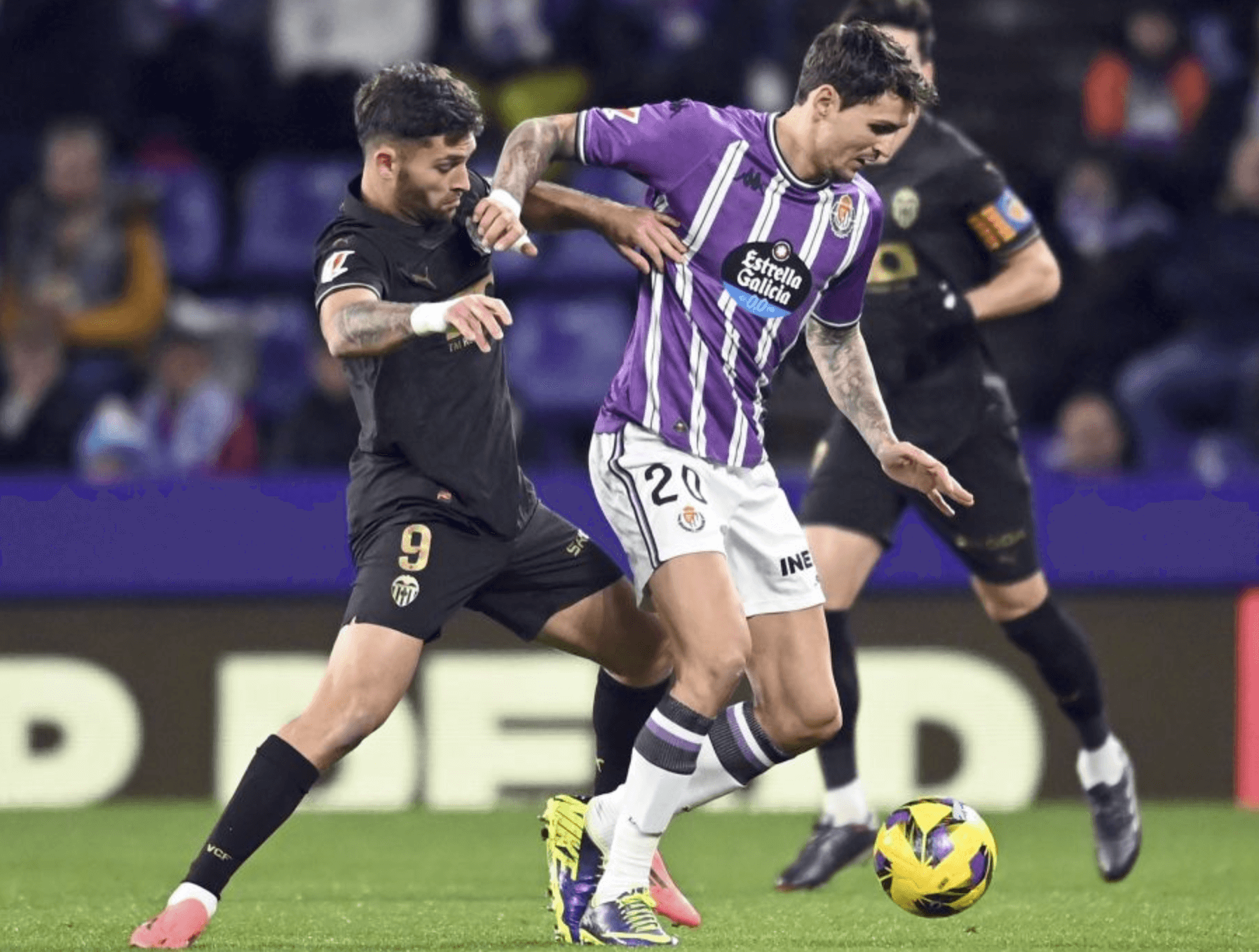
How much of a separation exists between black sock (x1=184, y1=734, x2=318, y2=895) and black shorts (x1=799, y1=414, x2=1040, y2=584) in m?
2.17

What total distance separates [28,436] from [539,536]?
5.42m

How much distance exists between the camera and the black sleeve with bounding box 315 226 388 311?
16.5 feet

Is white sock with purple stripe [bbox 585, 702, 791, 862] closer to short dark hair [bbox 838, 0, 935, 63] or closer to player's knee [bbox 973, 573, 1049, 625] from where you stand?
player's knee [bbox 973, 573, 1049, 625]

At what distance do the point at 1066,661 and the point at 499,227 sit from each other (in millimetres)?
2800

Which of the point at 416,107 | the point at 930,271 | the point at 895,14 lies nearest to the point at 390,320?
the point at 416,107

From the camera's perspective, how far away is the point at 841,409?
577cm

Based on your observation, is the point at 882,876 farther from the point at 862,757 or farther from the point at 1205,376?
the point at 1205,376

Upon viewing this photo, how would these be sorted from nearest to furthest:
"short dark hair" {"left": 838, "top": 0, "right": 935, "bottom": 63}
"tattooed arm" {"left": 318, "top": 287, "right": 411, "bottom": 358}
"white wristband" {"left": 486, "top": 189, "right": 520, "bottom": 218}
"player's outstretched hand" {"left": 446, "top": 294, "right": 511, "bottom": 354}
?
"player's outstretched hand" {"left": 446, "top": 294, "right": 511, "bottom": 354}, "tattooed arm" {"left": 318, "top": 287, "right": 411, "bottom": 358}, "white wristband" {"left": 486, "top": 189, "right": 520, "bottom": 218}, "short dark hair" {"left": 838, "top": 0, "right": 935, "bottom": 63}

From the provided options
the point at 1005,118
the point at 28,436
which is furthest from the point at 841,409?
the point at 1005,118

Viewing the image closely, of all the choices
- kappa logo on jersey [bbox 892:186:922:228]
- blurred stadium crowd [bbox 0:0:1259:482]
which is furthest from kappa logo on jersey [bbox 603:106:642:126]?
blurred stadium crowd [bbox 0:0:1259:482]

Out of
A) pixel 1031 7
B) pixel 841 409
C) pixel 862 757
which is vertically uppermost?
pixel 841 409

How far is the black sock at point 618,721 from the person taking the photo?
18.7ft

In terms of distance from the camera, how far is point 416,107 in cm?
509

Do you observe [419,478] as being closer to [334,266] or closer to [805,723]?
[334,266]
